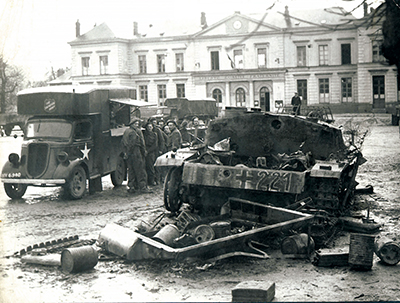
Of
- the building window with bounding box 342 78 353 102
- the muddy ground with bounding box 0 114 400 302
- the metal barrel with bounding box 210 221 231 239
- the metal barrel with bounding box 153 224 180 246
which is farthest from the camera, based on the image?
the building window with bounding box 342 78 353 102

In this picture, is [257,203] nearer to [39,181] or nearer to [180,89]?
[39,181]

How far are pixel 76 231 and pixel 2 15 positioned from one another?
13.9 ft

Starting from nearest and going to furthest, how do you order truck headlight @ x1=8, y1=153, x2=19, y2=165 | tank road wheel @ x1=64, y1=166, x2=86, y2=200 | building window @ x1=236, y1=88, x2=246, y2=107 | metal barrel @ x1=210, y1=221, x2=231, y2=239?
1. metal barrel @ x1=210, y1=221, x2=231, y2=239
2. tank road wheel @ x1=64, y1=166, x2=86, y2=200
3. truck headlight @ x1=8, y1=153, x2=19, y2=165
4. building window @ x1=236, y1=88, x2=246, y2=107

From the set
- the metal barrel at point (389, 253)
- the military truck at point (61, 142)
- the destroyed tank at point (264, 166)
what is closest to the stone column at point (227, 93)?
the military truck at point (61, 142)

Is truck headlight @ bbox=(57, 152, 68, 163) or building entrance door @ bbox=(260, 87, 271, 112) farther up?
building entrance door @ bbox=(260, 87, 271, 112)

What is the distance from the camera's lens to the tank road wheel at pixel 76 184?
10.7 m

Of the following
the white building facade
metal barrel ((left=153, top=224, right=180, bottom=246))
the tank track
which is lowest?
the tank track

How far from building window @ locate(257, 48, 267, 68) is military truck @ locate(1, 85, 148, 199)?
19979mm

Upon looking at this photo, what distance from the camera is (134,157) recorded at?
1187 cm

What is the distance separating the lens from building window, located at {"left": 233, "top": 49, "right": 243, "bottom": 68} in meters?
33.4

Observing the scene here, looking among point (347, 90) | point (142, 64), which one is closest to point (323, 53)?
point (347, 90)

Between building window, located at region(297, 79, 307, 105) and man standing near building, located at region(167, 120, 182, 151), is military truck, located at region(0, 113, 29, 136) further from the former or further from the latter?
building window, located at region(297, 79, 307, 105)

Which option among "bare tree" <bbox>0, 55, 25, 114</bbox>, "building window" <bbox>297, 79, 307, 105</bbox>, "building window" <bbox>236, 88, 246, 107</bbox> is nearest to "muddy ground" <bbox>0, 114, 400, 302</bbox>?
"bare tree" <bbox>0, 55, 25, 114</bbox>

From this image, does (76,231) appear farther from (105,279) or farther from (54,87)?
(54,87)
